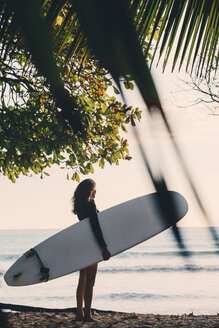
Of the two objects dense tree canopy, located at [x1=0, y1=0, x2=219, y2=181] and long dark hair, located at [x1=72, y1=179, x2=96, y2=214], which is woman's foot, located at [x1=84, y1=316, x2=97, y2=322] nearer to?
long dark hair, located at [x1=72, y1=179, x2=96, y2=214]

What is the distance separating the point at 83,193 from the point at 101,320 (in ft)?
6.86

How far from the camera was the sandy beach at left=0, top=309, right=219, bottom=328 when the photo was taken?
→ 242 inches

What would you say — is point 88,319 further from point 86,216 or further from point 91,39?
point 91,39

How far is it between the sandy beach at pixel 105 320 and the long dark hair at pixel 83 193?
1.73m

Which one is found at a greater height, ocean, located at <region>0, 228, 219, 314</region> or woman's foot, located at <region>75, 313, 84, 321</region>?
woman's foot, located at <region>75, 313, 84, 321</region>

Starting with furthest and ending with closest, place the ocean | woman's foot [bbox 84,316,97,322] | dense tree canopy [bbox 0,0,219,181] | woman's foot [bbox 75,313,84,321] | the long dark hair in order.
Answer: the ocean
woman's foot [bbox 75,313,84,321]
woman's foot [bbox 84,316,97,322]
the long dark hair
dense tree canopy [bbox 0,0,219,181]

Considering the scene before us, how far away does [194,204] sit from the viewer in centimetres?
31

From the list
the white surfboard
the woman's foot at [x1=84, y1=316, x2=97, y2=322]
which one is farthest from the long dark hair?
the woman's foot at [x1=84, y1=316, x2=97, y2=322]

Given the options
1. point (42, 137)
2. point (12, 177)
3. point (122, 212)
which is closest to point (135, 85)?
point (42, 137)

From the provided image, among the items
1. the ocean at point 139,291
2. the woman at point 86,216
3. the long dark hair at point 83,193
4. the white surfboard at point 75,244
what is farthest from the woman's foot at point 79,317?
the ocean at point 139,291

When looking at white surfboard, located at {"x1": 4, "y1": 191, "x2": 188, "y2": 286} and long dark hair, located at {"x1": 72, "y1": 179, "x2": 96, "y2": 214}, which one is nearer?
long dark hair, located at {"x1": 72, "y1": 179, "x2": 96, "y2": 214}

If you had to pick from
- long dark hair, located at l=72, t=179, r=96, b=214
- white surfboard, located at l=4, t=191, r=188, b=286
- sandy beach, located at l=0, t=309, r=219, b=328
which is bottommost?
sandy beach, located at l=0, t=309, r=219, b=328

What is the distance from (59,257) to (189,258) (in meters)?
6.80

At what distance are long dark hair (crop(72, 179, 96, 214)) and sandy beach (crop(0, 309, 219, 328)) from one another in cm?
173
